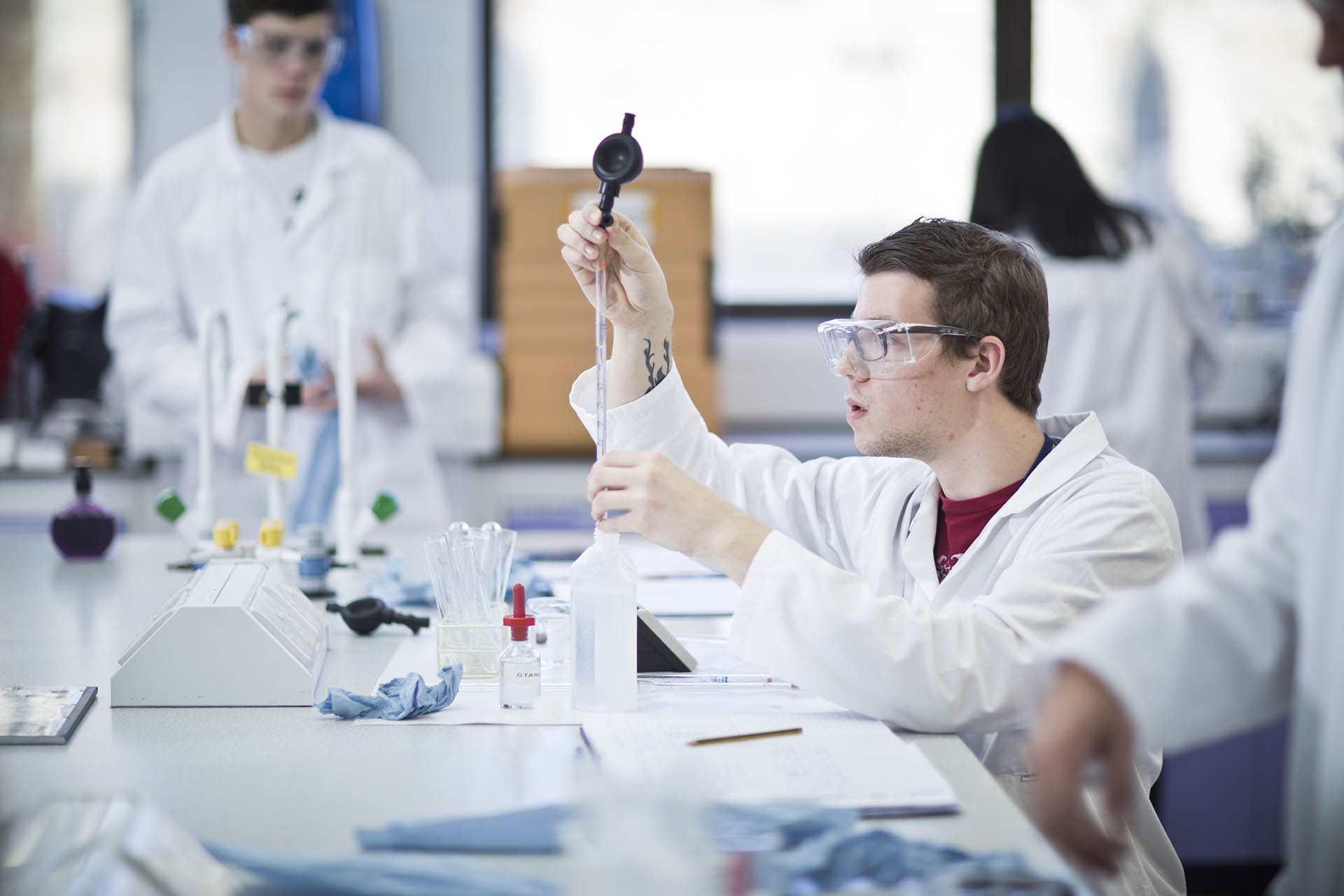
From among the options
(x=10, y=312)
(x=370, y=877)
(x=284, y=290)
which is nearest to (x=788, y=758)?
(x=370, y=877)

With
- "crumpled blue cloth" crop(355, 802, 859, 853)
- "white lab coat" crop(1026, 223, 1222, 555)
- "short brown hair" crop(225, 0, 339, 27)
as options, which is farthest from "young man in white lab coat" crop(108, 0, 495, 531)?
"crumpled blue cloth" crop(355, 802, 859, 853)

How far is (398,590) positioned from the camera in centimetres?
194

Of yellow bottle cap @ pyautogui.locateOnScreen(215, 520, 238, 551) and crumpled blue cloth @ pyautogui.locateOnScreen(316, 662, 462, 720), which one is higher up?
yellow bottle cap @ pyautogui.locateOnScreen(215, 520, 238, 551)

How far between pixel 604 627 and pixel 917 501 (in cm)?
61

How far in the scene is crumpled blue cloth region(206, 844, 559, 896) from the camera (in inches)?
35.4

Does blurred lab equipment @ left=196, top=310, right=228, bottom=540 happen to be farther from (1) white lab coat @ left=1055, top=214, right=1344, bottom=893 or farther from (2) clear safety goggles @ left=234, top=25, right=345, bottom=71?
(1) white lab coat @ left=1055, top=214, right=1344, bottom=893

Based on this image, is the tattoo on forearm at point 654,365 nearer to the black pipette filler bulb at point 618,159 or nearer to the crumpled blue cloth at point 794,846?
the black pipette filler bulb at point 618,159

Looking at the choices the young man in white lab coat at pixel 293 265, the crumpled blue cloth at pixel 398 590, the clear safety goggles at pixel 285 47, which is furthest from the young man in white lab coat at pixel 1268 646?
the clear safety goggles at pixel 285 47

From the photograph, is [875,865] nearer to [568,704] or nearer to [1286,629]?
[1286,629]

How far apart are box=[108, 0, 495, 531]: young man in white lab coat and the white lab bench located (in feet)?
5.09

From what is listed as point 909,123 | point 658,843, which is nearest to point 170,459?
point 909,123

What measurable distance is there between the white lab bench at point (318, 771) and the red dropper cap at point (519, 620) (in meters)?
0.13

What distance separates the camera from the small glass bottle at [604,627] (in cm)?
131

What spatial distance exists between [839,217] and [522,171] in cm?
123
